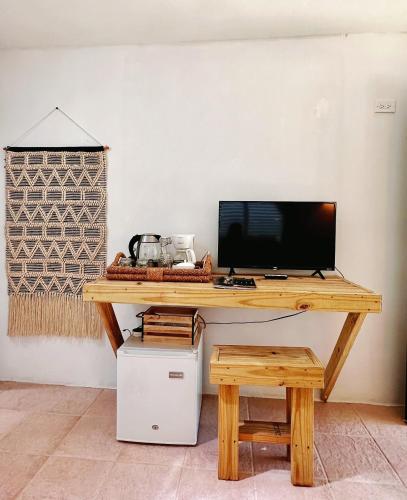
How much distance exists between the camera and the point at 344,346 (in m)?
1.94

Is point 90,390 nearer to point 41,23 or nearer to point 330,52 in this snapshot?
point 41,23

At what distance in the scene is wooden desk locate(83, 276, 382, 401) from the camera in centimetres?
168

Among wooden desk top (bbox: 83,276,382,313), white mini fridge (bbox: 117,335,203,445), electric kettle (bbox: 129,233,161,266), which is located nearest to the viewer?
wooden desk top (bbox: 83,276,382,313)

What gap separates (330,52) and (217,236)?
1433mm

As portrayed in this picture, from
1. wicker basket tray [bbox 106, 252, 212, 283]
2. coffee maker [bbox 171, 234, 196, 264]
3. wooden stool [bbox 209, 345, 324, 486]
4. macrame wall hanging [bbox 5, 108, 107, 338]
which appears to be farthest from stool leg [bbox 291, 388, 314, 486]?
macrame wall hanging [bbox 5, 108, 107, 338]

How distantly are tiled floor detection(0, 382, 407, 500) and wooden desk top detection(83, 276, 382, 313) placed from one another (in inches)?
30.3

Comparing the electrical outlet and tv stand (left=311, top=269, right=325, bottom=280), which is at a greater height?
the electrical outlet

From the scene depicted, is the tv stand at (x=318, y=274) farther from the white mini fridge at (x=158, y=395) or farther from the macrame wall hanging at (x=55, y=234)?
the macrame wall hanging at (x=55, y=234)

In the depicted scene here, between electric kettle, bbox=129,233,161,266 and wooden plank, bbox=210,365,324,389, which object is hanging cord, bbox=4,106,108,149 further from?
wooden plank, bbox=210,365,324,389

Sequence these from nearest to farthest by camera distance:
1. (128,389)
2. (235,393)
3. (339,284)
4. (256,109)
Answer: (235,393)
(128,389)
(339,284)
(256,109)

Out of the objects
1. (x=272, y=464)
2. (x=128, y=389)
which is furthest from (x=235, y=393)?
(x=128, y=389)

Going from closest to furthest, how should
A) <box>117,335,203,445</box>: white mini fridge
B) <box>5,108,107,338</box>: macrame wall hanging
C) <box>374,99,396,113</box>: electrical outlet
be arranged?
<box>117,335,203,445</box>: white mini fridge
<box>374,99,396,113</box>: electrical outlet
<box>5,108,107,338</box>: macrame wall hanging

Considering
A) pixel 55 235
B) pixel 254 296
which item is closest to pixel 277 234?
pixel 254 296

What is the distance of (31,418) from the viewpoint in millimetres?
2070
